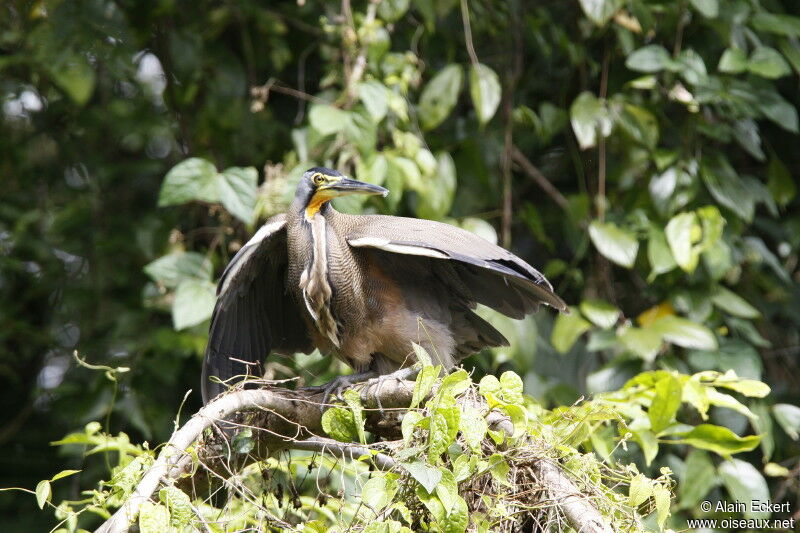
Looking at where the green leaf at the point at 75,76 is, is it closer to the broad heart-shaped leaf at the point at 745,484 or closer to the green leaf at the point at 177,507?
the green leaf at the point at 177,507

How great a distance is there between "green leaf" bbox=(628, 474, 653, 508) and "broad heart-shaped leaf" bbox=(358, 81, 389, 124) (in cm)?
196

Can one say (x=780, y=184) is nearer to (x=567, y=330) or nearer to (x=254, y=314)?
(x=567, y=330)

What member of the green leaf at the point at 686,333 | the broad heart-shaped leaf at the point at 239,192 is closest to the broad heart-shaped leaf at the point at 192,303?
the broad heart-shaped leaf at the point at 239,192

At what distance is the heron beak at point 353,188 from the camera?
9.23ft

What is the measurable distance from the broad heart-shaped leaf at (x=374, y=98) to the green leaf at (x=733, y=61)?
140 cm

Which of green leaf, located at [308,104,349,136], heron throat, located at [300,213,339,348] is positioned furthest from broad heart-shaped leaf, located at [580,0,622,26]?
heron throat, located at [300,213,339,348]

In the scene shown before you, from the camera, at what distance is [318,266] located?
8.93 ft

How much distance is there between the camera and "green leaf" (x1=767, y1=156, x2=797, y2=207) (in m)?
4.12

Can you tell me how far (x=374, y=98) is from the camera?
11.2ft

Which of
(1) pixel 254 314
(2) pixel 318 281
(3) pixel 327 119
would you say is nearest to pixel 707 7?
(3) pixel 327 119

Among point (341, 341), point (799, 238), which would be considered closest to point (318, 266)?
point (341, 341)

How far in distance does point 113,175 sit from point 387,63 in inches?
63.1

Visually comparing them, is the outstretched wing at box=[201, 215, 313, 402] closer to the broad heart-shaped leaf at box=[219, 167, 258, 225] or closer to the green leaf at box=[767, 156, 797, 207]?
the broad heart-shaped leaf at box=[219, 167, 258, 225]

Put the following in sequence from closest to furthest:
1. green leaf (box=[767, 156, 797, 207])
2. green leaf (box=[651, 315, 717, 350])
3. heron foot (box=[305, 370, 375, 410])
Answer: heron foot (box=[305, 370, 375, 410])
green leaf (box=[651, 315, 717, 350])
green leaf (box=[767, 156, 797, 207])
